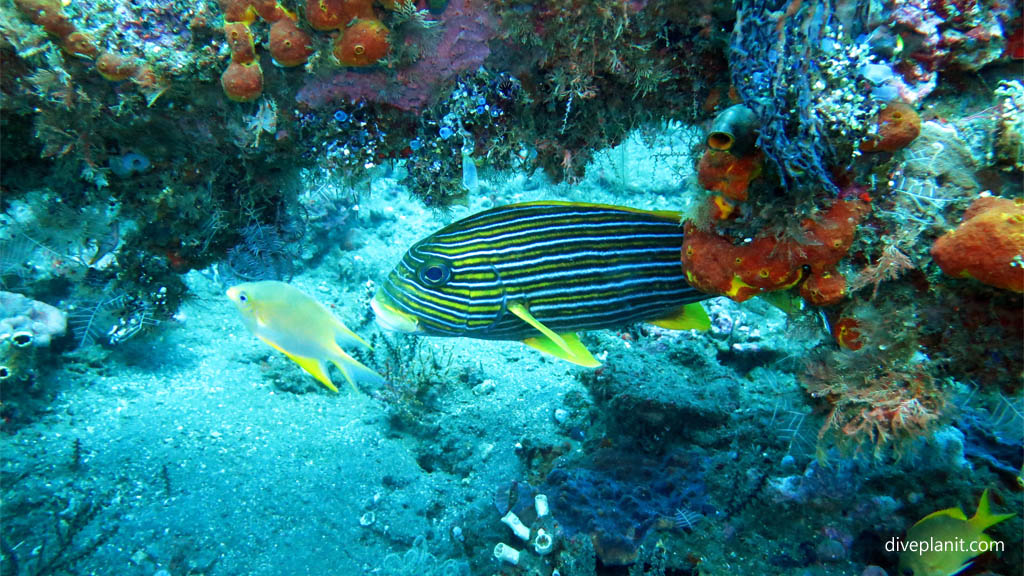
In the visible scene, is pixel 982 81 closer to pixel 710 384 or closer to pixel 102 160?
pixel 710 384

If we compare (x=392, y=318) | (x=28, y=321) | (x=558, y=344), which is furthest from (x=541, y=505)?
(x=28, y=321)

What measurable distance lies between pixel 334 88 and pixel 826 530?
4.29m

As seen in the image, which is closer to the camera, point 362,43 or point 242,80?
point 362,43

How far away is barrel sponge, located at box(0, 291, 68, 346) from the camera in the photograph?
4.31 m

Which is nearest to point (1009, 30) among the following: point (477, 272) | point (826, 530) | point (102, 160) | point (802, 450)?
point (477, 272)

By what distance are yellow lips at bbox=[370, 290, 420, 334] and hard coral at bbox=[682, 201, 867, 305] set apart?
1.41m

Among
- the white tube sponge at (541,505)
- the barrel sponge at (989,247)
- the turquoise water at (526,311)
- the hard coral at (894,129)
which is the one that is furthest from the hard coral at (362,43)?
the white tube sponge at (541,505)

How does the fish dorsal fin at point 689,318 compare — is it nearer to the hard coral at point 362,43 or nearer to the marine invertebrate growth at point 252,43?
the hard coral at point 362,43

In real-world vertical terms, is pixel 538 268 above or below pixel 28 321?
above

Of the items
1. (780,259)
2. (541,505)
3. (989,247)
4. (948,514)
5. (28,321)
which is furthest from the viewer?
(28,321)

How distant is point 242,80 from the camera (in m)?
2.32

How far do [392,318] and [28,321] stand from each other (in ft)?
14.9

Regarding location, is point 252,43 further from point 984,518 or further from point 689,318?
point 984,518

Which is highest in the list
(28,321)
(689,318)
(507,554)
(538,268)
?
(538,268)
